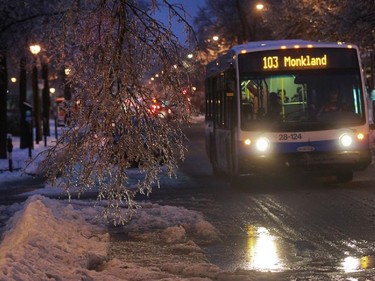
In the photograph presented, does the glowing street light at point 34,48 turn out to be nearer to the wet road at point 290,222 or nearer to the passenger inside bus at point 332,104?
the wet road at point 290,222

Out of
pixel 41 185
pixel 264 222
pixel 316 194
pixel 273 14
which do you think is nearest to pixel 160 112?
pixel 264 222

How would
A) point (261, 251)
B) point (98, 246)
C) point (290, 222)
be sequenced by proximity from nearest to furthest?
1. point (261, 251)
2. point (98, 246)
3. point (290, 222)

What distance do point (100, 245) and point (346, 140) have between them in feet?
26.0

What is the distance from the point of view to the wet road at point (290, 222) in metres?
9.65

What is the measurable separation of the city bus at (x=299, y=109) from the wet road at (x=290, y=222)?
75 centimetres

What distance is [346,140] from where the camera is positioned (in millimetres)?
17188

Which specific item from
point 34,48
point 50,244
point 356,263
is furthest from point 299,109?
point 34,48

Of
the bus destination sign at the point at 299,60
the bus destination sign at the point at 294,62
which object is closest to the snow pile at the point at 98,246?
the bus destination sign at the point at 299,60

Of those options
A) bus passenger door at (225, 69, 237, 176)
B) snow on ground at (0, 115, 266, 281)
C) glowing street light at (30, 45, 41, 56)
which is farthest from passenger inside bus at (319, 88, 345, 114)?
glowing street light at (30, 45, 41, 56)

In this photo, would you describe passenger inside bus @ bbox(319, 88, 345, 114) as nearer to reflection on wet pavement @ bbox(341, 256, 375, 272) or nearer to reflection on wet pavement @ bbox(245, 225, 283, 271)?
reflection on wet pavement @ bbox(245, 225, 283, 271)

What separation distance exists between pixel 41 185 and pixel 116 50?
45.1 feet

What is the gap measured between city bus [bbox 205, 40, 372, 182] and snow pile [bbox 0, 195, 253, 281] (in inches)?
145

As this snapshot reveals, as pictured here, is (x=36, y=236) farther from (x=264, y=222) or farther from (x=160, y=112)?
(x=264, y=222)

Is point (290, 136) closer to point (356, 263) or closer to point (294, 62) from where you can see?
point (294, 62)
